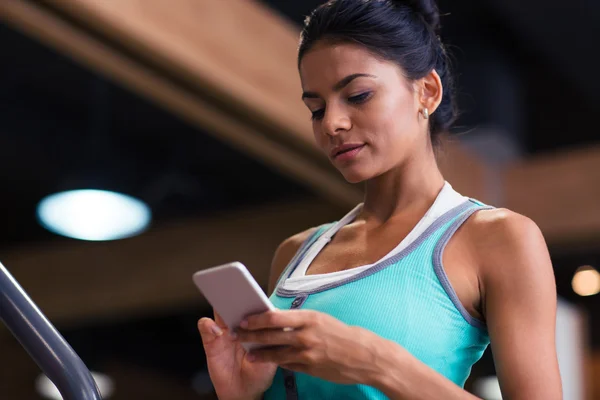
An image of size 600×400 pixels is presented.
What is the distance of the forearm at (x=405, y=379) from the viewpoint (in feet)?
3.62

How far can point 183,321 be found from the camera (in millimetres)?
7578

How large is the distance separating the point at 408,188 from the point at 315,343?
0.45 m

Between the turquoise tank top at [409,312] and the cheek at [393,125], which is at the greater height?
the cheek at [393,125]

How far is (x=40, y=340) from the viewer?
3.65 ft

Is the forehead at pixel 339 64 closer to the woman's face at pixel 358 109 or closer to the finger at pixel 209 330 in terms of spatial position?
the woman's face at pixel 358 109

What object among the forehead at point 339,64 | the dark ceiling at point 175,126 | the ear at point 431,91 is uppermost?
the dark ceiling at point 175,126

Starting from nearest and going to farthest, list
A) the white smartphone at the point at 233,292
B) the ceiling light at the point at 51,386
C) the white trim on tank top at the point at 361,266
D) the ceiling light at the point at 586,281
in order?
the white smartphone at the point at 233,292 < the white trim on tank top at the point at 361,266 < the ceiling light at the point at 586,281 < the ceiling light at the point at 51,386

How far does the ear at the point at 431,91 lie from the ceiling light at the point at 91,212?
3.41m

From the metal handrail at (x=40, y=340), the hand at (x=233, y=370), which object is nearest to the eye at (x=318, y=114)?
the hand at (x=233, y=370)

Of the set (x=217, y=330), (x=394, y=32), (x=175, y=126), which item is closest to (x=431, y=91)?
(x=394, y=32)

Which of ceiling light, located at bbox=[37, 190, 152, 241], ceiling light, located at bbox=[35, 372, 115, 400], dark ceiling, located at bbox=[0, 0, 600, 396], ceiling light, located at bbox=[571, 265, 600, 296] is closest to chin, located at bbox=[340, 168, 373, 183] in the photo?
dark ceiling, located at bbox=[0, 0, 600, 396]

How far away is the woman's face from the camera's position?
1.35m

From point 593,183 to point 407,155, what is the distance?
3429 mm

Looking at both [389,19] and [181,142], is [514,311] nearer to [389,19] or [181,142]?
[389,19]
